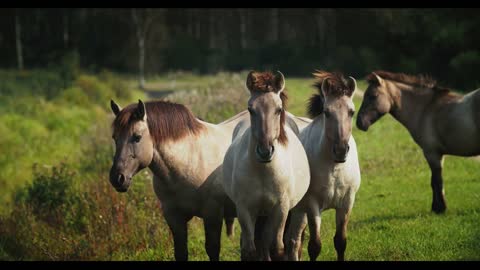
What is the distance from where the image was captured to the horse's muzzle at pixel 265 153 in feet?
20.1

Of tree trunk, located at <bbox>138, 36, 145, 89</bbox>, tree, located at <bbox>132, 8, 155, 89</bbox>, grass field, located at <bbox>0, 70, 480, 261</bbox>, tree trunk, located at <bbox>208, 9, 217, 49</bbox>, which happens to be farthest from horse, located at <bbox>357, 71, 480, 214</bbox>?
tree trunk, located at <bbox>208, 9, 217, 49</bbox>

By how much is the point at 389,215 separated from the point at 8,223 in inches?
283

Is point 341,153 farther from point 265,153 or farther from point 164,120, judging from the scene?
point 164,120

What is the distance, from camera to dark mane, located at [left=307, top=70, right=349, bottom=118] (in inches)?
276

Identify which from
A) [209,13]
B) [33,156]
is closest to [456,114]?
[33,156]

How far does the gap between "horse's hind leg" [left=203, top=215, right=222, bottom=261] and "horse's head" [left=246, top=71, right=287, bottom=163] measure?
149cm

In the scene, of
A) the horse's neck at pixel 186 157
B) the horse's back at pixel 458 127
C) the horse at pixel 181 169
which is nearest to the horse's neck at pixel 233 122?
the horse's neck at pixel 186 157

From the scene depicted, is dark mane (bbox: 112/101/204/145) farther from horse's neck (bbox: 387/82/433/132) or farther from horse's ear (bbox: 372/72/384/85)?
horse's neck (bbox: 387/82/433/132)

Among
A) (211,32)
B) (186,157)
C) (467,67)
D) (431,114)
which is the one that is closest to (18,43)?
(211,32)

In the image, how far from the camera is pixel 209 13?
5706 cm

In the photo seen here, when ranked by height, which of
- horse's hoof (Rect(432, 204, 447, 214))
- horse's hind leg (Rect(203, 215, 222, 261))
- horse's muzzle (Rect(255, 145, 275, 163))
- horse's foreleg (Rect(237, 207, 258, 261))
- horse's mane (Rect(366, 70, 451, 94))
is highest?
horse's muzzle (Rect(255, 145, 275, 163))

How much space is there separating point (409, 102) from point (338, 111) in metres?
5.16

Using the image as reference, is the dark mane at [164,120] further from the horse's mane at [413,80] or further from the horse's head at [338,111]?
the horse's mane at [413,80]
